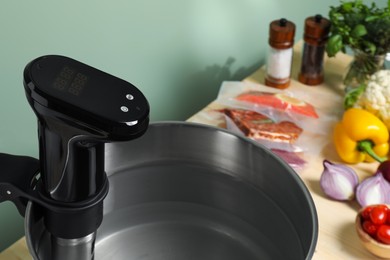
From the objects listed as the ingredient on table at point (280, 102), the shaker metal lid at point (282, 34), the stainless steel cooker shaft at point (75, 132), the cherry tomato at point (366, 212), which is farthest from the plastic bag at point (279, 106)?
the stainless steel cooker shaft at point (75, 132)

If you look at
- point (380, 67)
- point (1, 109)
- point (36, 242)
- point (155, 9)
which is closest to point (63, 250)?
point (36, 242)

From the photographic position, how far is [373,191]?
1110 millimetres

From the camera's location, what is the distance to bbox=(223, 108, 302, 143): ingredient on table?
1.22 metres

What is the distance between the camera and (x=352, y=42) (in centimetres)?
131

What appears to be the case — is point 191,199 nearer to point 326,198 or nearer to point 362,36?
point 326,198

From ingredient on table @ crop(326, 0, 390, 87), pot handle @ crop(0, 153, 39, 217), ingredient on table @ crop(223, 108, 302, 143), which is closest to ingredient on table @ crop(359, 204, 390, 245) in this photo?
ingredient on table @ crop(223, 108, 302, 143)

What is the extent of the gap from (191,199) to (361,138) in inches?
15.2

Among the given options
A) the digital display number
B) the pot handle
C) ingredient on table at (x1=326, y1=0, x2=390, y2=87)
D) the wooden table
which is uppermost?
the digital display number

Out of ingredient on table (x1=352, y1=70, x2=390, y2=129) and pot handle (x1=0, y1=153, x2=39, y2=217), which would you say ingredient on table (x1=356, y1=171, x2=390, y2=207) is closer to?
ingredient on table (x1=352, y1=70, x2=390, y2=129)

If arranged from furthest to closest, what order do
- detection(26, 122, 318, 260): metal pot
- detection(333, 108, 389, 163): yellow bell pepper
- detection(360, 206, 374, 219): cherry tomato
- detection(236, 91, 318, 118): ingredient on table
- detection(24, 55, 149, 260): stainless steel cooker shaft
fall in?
detection(236, 91, 318, 118): ingredient on table < detection(333, 108, 389, 163): yellow bell pepper < detection(360, 206, 374, 219): cherry tomato < detection(26, 122, 318, 260): metal pot < detection(24, 55, 149, 260): stainless steel cooker shaft

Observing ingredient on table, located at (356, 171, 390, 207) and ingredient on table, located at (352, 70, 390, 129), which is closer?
ingredient on table, located at (356, 171, 390, 207)

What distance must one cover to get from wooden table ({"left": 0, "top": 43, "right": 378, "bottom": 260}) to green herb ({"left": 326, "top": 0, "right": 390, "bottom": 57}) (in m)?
0.11

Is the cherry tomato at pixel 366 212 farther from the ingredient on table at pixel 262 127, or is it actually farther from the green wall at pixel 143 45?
the green wall at pixel 143 45

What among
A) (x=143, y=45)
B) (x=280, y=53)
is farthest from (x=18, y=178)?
(x=280, y=53)
